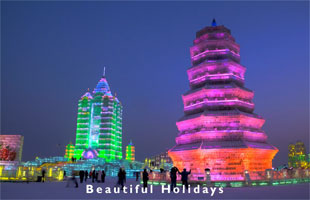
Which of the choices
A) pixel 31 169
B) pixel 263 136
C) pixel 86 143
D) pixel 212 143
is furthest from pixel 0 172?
pixel 86 143

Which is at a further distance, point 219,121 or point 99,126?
point 99,126

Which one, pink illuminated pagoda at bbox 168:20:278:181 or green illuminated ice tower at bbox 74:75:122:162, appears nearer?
pink illuminated pagoda at bbox 168:20:278:181

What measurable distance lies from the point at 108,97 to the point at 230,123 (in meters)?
90.8

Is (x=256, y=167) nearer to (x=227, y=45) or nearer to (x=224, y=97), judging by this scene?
(x=224, y=97)

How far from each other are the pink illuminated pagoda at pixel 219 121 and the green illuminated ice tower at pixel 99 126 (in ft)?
265

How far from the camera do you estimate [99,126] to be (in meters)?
115

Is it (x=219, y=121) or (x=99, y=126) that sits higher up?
(x=99, y=126)

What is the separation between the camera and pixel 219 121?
31328 mm

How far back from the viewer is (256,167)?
30.2 metres

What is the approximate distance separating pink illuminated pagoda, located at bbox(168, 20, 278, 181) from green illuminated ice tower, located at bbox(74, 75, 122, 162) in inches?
3182

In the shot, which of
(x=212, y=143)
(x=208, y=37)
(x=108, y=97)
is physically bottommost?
(x=212, y=143)

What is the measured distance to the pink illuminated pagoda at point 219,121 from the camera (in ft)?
97.3

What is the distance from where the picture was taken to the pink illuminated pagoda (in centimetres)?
2967

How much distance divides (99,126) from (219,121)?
90.5 meters
